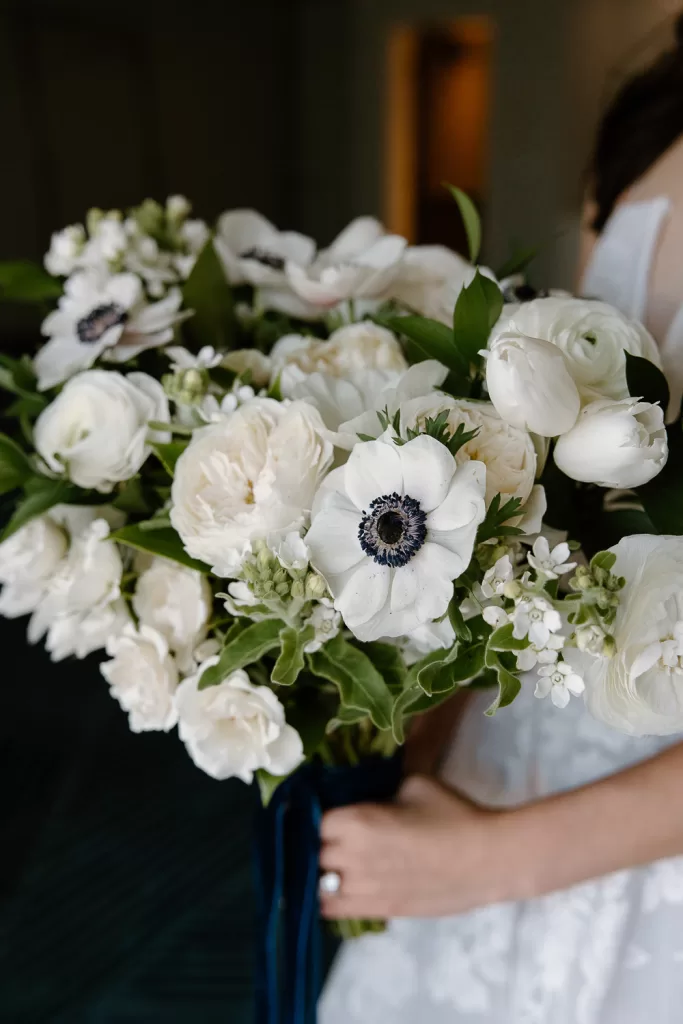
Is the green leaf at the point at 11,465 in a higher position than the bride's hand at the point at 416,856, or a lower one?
higher

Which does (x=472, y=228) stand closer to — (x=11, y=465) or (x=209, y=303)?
(x=209, y=303)

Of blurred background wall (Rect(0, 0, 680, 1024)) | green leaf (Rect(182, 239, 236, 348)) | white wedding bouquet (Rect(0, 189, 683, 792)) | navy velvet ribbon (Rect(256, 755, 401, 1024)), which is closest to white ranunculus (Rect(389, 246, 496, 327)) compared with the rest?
white wedding bouquet (Rect(0, 189, 683, 792))

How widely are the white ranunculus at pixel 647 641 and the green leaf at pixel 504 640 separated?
0.05m

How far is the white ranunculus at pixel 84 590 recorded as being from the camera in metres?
0.52

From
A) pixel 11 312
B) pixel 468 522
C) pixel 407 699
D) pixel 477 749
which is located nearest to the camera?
pixel 468 522

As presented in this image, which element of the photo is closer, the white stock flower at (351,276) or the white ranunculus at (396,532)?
the white ranunculus at (396,532)

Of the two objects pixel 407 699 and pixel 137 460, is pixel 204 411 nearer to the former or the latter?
pixel 137 460

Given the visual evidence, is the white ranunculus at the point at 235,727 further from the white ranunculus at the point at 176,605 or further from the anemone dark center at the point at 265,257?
the anemone dark center at the point at 265,257

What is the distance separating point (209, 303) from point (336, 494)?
260 mm

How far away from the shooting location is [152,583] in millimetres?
524

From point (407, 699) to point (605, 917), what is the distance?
33cm

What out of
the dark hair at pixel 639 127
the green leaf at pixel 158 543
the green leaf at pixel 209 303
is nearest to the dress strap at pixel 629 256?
the dark hair at pixel 639 127

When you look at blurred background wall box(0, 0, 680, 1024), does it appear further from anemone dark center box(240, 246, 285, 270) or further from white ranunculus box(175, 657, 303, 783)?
anemone dark center box(240, 246, 285, 270)

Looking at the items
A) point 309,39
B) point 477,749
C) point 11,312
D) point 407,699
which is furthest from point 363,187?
point 407,699
